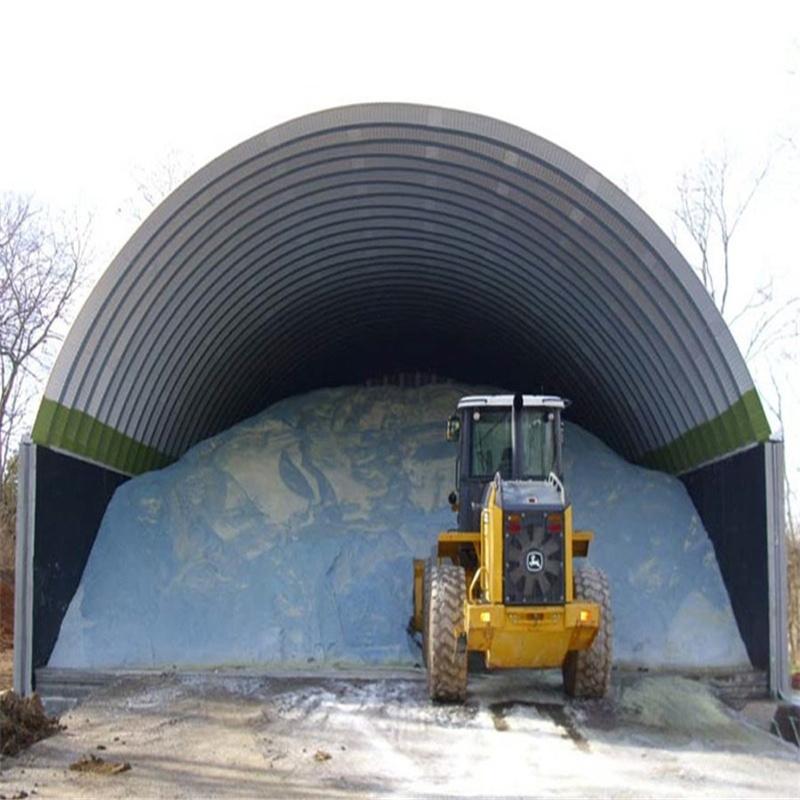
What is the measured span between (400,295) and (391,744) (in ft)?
37.4

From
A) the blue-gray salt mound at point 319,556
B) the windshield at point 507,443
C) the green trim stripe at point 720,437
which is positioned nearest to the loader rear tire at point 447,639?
the windshield at point 507,443

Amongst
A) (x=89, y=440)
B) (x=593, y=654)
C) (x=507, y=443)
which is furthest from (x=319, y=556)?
(x=593, y=654)

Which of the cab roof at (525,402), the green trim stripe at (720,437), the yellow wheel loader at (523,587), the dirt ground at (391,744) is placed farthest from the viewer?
the green trim stripe at (720,437)

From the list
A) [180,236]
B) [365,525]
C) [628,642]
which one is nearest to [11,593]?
[365,525]

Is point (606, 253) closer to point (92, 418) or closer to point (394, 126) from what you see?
point (394, 126)

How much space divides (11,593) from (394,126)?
20.0 m

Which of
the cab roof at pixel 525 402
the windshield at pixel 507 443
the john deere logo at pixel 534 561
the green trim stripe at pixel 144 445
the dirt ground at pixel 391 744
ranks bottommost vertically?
the dirt ground at pixel 391 744

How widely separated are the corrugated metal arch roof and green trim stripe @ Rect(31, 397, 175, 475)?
3 cm

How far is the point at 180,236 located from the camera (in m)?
15.5

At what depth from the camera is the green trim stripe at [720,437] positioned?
14.6 metres

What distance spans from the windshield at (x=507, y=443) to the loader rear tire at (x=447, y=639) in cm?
144

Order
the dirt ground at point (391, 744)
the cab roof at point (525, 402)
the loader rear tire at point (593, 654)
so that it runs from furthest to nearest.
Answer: the cab roof at point (525, 402) < the loader rear tire at point (593, 654) < the dirt ground at point (391, 744)

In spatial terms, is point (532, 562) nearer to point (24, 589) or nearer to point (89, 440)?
point (24, 589)

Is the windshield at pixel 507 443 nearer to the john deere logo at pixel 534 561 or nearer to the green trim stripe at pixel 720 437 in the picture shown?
A: the john deere logo at pixel 534 561
